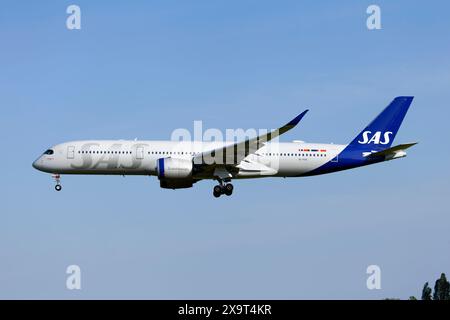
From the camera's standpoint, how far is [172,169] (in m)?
58.3

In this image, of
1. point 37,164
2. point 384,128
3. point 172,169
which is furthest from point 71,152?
point 384,128

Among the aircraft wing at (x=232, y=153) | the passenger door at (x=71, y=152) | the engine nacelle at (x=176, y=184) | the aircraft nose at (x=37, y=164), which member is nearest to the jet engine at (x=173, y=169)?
the aircraft wing at (x=232, y=153)

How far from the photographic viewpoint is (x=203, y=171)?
59906 mm

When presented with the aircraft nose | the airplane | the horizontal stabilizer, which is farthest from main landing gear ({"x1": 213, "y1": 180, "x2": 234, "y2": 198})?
the aircraft nose

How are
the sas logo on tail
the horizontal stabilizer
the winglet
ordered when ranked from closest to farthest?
the winglet < the horizontal stabilizer < the sas logo on tail

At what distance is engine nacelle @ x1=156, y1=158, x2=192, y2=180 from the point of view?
58.3 meters

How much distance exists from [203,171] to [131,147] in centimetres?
512

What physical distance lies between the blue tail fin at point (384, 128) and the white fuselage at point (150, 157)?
3.46 meters

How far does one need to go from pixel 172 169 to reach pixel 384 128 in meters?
17.7

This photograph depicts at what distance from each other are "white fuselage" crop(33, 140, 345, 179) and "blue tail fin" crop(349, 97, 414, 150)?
346cm

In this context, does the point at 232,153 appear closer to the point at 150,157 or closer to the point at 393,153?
the point at 150,157

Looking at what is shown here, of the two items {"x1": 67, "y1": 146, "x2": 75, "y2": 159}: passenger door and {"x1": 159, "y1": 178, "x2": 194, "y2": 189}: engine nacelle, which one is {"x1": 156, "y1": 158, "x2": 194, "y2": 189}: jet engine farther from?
{"x1": 67, "y1": 146, "x2": 75, "y2": 159}: passenger door

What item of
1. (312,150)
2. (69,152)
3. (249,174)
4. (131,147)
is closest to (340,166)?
(312,150)
